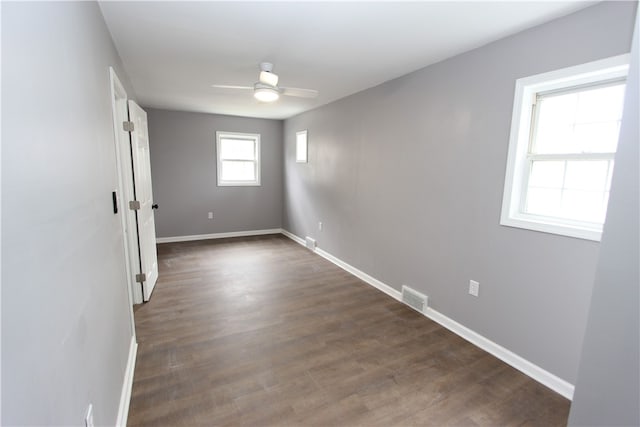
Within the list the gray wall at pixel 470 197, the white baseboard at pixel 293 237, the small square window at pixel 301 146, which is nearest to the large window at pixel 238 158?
the small square window at pixel 301 146

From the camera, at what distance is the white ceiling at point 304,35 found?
1.81 metres

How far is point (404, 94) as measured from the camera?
121 inches

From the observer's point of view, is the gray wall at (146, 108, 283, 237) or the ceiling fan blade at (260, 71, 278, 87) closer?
the ceiling fan blade at (260, 71, 278, 87)

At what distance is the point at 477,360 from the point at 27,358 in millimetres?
2603

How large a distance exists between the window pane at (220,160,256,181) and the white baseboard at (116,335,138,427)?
13.3 feet

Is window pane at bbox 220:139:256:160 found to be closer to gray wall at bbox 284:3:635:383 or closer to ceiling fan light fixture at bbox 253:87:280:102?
gray wall at bbox 284:3:635:383

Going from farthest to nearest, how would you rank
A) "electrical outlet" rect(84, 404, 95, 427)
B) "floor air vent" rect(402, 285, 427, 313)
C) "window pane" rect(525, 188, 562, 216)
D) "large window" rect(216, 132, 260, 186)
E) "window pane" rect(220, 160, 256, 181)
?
"window pane" rect(220, 160, 256, 181) → "large window" rect(216, 132, 260, 186) → "floor air vent" rect(402, 285, 427, 313) → "window pane" rect(525, 188, 562, 216) → "electrical outlet" rect(84, 404, 95, 427)

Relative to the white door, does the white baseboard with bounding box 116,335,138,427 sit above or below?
below

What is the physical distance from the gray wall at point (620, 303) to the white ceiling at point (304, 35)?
4.79ft

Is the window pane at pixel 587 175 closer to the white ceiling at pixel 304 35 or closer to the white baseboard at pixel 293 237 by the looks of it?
the white ceiling at pixel 304 35

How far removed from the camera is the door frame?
222 cm

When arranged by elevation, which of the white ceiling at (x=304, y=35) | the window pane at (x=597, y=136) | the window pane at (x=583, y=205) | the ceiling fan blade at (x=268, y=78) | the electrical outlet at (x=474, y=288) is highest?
the white ceiling at (x=304, y=35)

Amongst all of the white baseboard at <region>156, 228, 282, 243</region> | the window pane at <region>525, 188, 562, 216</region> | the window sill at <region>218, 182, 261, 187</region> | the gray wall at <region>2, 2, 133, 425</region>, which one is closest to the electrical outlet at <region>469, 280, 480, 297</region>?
the window pane at <region>525, 188, 562, 216</region>

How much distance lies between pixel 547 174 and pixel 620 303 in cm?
171
